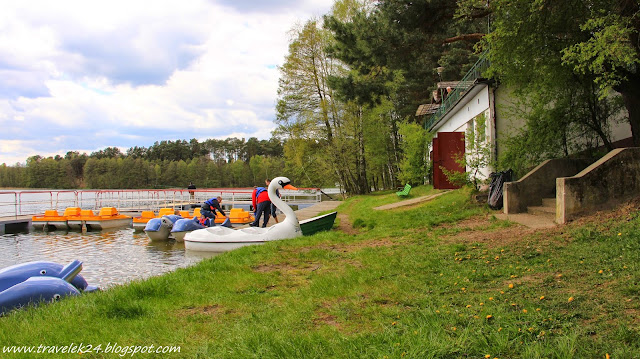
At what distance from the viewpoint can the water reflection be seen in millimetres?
10570

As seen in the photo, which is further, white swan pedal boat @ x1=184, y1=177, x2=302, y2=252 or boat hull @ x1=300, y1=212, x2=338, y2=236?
boat hull @ x1=300, y1=212, x2=338, y2=236

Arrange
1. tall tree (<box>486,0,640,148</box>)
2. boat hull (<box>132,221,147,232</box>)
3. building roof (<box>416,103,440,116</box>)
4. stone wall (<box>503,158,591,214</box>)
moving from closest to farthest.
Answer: tall tree (<box>486,0,640,148</box>) → stone wall (<box>503,158,591,214</box>) → boat hull (<box>132,221,147,232</box>) → building roof (<box>416,103,440,116</box>)

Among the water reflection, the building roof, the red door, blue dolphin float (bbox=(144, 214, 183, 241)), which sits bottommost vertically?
the water reflection

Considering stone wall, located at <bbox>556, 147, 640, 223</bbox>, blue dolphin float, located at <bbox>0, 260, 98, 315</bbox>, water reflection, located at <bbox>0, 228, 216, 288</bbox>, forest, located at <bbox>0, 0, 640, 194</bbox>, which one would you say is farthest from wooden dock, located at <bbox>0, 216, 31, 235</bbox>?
stone wall, located at <bbox>556, 147, 640, 223</bbox>

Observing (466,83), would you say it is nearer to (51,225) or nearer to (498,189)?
(498,189)

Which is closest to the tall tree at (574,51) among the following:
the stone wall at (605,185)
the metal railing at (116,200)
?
the stone wall at (605,185)

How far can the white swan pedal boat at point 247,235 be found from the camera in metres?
10.9

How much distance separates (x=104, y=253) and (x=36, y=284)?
9.72m

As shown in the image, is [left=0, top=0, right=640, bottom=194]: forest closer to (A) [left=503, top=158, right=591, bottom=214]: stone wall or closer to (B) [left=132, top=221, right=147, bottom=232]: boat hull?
(A) [left=503, top=158, right=591, bottom=214]: stone wall

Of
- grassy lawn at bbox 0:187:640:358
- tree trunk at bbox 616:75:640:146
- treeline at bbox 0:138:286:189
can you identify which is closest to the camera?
grassy lawn at bbox 0:187:640:358

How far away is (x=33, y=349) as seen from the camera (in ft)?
11.5

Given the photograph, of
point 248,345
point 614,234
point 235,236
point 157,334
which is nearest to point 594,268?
point 614,234

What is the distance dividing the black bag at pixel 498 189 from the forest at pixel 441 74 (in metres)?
0.39

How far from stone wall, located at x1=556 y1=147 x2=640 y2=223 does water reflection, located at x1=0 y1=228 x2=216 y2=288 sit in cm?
873
